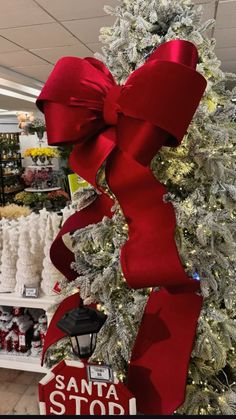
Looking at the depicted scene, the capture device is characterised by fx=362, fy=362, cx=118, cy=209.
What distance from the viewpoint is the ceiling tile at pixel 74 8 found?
298 centimetres

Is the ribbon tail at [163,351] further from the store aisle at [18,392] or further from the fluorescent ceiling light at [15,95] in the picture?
the fluorescent ceiling light at [15,95]

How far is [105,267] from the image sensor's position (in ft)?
4.04

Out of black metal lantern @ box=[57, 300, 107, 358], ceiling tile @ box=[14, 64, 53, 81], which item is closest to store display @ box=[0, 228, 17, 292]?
black metal lantern @ box=[57, 300, 107, 358]

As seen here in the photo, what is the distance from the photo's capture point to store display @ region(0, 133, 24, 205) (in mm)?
8875

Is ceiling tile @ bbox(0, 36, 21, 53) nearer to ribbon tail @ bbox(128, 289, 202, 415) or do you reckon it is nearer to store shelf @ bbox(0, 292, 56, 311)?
store shelf @ bbox(0, 292, 56, 311)

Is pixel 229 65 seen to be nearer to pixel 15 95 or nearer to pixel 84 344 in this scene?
pixel 15 95

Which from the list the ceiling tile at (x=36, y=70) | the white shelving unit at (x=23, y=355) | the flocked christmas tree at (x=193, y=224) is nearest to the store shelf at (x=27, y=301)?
the white shelving unit at (x=23, y=355)

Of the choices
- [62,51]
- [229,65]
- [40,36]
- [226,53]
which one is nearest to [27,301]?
[40,36]

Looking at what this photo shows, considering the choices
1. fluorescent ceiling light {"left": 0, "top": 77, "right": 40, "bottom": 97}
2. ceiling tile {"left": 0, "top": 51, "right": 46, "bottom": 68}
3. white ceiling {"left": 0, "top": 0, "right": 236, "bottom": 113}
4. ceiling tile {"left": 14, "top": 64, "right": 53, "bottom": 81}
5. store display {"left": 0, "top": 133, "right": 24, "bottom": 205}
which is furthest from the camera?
store display {"left": 0, "top": 133, "right": 24, "bottom": 205}

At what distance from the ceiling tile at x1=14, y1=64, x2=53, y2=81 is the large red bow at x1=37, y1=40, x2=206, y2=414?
4861mm

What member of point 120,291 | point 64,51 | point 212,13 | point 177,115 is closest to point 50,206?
point 64,51

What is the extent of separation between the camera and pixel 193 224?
1.06 metres

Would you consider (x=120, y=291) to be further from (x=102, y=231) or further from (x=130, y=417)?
(x=130, y=417)

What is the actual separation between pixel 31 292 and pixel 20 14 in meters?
2.48
